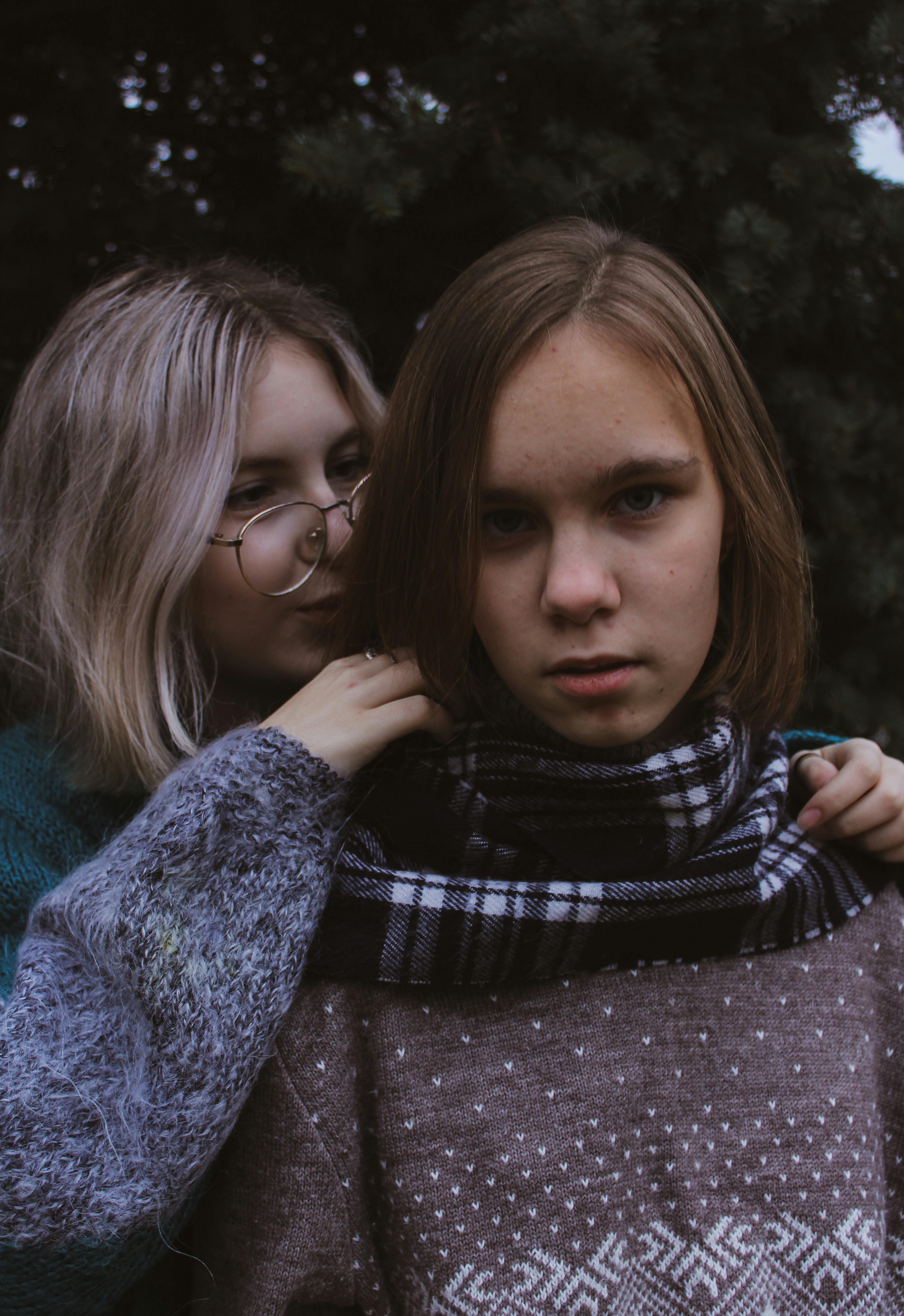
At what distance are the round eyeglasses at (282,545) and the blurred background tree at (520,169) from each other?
0.51 metres

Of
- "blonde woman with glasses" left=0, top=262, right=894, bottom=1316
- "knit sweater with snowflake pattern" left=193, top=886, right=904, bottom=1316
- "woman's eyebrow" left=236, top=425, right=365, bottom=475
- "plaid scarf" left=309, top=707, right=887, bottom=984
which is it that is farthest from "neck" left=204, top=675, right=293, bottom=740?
"knit sweater with snowflake pattern" left=193, top=886, right=904, bottom=1316

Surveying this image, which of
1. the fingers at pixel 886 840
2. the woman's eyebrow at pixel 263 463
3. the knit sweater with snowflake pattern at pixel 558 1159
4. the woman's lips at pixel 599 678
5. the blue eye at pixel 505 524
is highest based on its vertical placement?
the woman's eyebrow at pixel 263 463

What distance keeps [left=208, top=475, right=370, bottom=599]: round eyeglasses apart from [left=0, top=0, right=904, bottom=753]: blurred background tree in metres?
0.51

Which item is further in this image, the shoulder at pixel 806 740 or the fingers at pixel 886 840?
the shoulder at pixel 806 740

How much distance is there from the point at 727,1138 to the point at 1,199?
6.14 feet

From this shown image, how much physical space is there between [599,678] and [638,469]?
0.73ft

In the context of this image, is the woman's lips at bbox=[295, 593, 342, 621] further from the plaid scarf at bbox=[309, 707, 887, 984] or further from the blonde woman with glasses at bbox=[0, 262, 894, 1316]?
the plaid scarf at bbox=[309, 707, 887, 984]

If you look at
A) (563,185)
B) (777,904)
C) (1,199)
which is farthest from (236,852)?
(1,199)

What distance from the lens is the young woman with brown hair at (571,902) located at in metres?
1.05

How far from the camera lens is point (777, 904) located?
4.02 feet

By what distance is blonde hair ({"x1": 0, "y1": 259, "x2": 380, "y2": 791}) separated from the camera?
1.47 m

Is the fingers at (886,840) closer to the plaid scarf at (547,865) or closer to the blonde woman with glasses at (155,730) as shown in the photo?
the plaid scarf at (547,865)

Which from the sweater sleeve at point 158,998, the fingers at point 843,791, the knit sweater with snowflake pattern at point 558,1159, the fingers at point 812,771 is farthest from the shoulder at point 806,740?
the sweater sleeve at point 158,998

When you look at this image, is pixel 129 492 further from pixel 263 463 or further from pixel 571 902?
pixel 571 902
